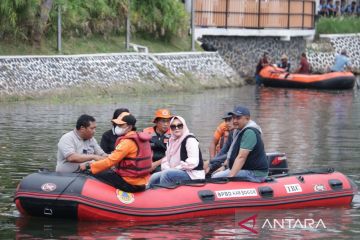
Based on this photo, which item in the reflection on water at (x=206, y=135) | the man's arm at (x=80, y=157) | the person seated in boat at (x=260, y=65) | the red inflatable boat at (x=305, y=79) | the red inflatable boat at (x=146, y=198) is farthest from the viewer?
the person seated in boat at (x=260, y=65)

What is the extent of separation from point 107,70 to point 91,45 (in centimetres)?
270

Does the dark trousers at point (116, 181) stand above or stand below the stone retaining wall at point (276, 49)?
above

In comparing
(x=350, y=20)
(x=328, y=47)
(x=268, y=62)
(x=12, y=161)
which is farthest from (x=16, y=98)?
(x=350, y=20)

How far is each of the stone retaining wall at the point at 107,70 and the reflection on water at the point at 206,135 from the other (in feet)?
4.65

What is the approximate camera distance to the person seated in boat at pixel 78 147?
15758 mm

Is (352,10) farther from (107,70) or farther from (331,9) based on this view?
(107,70)

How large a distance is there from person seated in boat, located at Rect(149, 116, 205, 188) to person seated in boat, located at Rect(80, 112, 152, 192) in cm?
66

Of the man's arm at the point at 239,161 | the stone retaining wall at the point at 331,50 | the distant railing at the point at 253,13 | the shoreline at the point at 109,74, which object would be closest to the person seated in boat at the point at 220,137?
the man's arm at the point at 239,161

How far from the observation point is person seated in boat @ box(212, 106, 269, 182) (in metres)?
16.0

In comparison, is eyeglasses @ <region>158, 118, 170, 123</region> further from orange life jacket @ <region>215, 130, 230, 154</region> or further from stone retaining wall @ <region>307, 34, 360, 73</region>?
stone retaining wall @ <region>307, 34, 360, 73</region>

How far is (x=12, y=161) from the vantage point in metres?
20.8

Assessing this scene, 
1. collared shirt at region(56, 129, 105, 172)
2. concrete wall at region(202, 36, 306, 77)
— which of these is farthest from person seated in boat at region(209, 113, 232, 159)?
concrete wall at region(202, 36, 306, 77)

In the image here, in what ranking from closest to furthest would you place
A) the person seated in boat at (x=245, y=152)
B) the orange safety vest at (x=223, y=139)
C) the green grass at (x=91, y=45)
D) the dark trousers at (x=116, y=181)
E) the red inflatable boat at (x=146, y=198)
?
the red inflatable boat at (x=146, y=198) < the dark trousers at (x=116, y=181) < the person seated in boat at (x=245, y=152) < the orange safety vest at (x=223, y=139) < the green grass at (x=91, y=45)

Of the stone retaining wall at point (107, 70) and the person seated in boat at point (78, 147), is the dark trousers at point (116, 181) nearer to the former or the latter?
the person seated in boat at point (78, 147)
